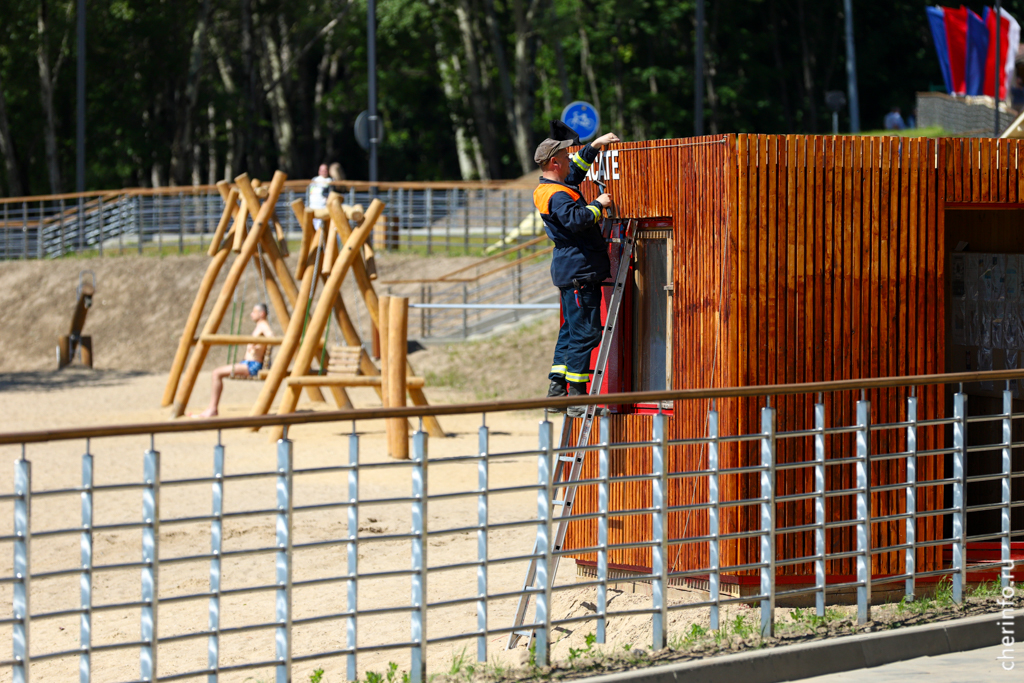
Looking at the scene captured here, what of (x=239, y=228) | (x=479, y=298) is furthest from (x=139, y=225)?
(x=239, y=228)

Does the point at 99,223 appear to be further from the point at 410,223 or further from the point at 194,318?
the point at 194,318

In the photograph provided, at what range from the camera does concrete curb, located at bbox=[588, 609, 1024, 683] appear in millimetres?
5137

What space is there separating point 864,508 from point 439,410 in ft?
6.87

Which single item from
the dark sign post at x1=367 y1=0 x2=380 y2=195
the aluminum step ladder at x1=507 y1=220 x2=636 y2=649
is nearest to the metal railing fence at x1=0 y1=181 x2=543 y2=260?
the dark sign post at x1=367 y1=0 x2=380 y2=195

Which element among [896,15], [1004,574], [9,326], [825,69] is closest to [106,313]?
[9,326]

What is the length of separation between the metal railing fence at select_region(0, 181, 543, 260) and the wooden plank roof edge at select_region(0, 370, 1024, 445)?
19736 mm

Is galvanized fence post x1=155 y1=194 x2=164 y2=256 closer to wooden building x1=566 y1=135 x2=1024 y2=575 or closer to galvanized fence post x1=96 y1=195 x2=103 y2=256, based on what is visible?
galvanized fence post x1=96 y1=195 x2=103 y2=256

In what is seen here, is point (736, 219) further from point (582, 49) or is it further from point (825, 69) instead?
point (825, 69)

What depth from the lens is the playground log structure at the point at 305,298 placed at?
45.3 ft

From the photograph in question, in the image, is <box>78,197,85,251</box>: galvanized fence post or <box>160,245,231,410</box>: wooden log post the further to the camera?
<box>78,197,85,251</box>: galvanized fence post

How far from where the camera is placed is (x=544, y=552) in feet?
17.2

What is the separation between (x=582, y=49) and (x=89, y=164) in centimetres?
1741

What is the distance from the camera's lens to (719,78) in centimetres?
4759

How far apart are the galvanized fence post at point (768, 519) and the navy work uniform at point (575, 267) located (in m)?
1.35
